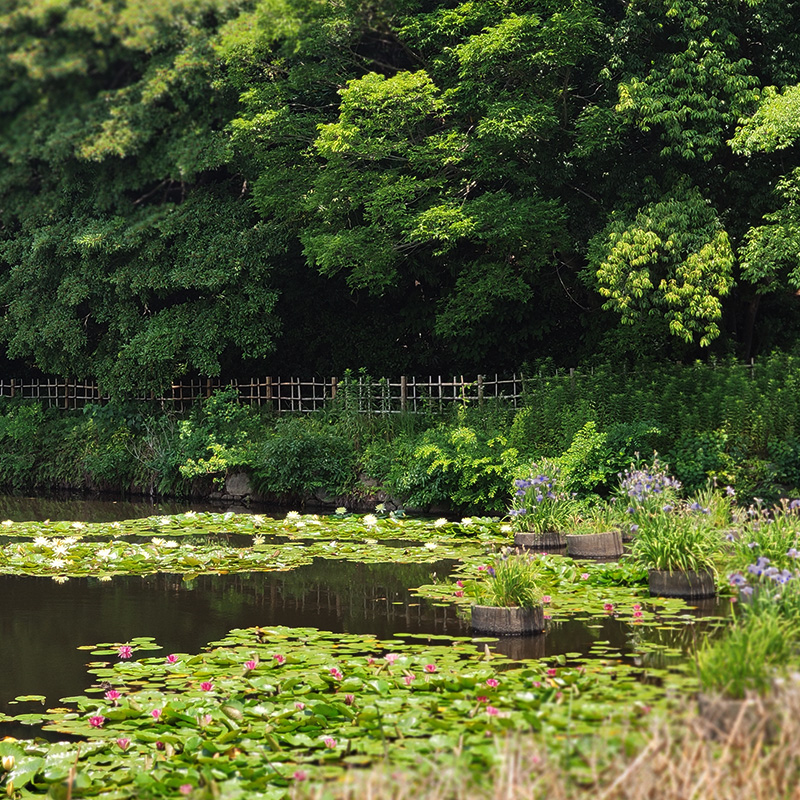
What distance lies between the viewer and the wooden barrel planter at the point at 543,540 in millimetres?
11281

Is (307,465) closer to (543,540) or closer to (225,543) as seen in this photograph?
(225,543)

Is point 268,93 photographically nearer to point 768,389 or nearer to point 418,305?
point 418,305

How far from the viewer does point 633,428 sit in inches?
562

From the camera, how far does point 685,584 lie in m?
8.51

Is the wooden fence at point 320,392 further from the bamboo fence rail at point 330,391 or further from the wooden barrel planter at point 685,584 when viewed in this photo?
the wooden barrel planter at point 685,584

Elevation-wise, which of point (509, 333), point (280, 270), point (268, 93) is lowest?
point (509, 333)

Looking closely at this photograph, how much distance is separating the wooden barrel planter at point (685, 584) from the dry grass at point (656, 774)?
4.66 meters

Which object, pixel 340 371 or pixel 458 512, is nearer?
pixel 458 512

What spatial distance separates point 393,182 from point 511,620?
11647 mm

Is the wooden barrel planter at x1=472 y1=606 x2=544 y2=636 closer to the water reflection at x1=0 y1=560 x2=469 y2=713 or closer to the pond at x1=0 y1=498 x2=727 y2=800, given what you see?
the pond at x1=0 y1=498 x2=727 y2=800

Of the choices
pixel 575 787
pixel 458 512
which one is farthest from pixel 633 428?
pixel 575 787

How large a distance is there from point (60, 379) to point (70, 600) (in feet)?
58.4

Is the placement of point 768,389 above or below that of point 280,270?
below

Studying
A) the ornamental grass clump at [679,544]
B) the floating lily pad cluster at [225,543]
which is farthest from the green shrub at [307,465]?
the ornamental grass clump at [679,544]
